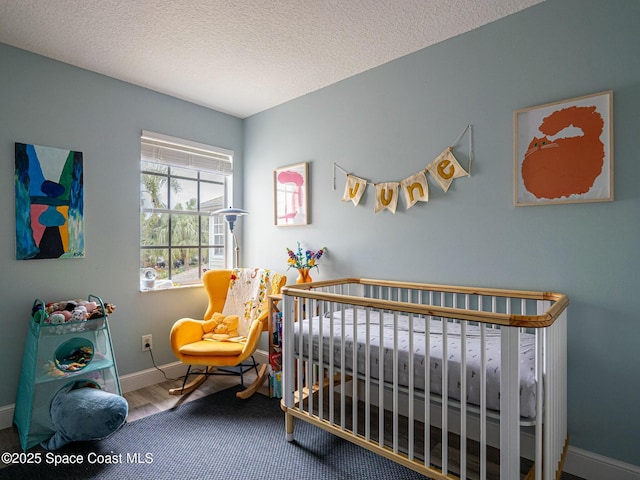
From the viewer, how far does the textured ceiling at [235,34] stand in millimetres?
1901

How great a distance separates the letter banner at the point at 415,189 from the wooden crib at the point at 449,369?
1.75 ft

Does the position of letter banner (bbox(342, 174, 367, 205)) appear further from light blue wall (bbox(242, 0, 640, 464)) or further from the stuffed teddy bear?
the stuffed teddy bear

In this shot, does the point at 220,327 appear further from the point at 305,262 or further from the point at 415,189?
the point at 415,189

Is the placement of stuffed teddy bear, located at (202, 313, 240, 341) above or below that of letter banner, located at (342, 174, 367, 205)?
below

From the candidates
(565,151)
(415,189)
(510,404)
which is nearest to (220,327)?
(415,189)

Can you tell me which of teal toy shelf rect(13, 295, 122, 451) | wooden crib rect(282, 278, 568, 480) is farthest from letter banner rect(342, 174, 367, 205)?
teal toy shelf rect(13, 295, 122, 451)

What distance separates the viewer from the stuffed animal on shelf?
1.90 m

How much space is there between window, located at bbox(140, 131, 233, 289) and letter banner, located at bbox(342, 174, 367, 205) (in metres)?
1.33

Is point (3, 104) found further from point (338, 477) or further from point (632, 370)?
point (632, 370)

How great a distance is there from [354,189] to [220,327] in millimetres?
Result: 1485

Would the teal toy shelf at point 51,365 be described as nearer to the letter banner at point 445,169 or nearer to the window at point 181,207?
the window at point 181,207

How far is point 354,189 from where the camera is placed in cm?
268

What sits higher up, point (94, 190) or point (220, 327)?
point (94, 190)

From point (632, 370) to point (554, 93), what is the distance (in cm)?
134
